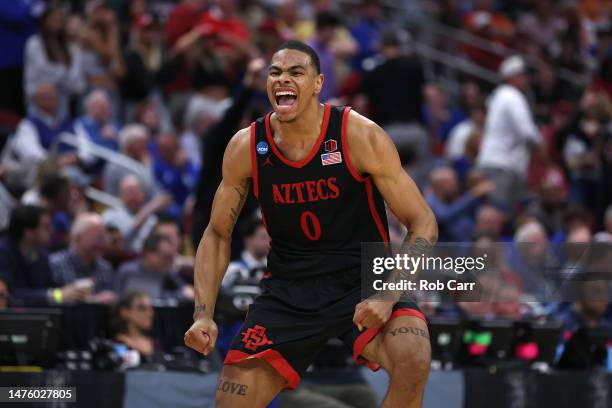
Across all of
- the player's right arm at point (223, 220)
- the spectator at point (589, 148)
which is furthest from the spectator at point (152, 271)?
the spectator at point (589, 148)

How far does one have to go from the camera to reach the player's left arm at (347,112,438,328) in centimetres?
629

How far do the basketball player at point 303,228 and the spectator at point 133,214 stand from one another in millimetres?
5056

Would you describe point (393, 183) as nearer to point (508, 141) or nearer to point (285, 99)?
point (285, 99)

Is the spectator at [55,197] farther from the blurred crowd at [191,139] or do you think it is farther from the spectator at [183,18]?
the spectator at [183,18]

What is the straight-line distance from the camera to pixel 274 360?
20.7ft

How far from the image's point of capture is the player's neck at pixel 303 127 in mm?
6477

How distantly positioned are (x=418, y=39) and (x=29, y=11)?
723 cm

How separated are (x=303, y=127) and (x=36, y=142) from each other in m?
6.24

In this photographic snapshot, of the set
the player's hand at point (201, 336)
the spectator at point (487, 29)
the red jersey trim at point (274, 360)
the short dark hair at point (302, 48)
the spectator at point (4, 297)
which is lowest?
the red jersey trim at point (274, 360)

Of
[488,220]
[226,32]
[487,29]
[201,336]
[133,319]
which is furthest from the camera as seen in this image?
[487,29]

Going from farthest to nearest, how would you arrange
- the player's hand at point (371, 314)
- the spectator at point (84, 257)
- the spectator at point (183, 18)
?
the spectator at point (183, 18) → the spectator at point (84, 257) → the player's hand at point (371, 314)

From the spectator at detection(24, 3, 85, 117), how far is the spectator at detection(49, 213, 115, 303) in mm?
2979

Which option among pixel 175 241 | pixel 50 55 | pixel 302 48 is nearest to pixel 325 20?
pixel 50 55

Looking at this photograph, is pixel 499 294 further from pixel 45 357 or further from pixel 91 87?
pixel 91 87
